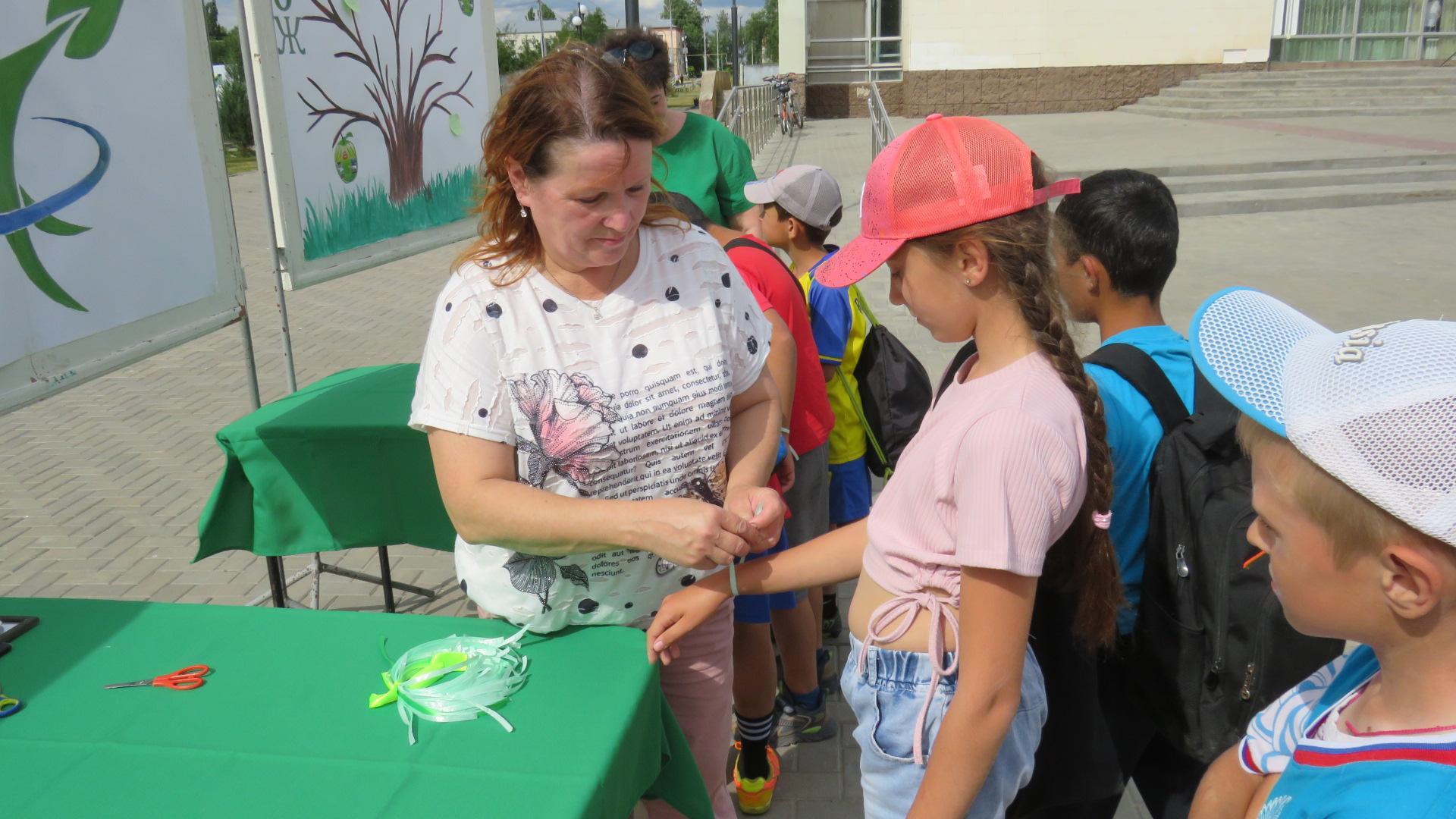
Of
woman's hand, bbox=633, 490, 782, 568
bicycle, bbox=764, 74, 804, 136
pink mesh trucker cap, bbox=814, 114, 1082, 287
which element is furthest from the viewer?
bicycle, bbox=764, 74, 804, 136

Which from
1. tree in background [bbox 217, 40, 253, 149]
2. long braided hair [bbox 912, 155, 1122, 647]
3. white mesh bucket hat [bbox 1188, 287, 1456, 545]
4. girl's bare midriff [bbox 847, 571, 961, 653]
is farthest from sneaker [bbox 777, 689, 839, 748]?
tree in background [bbox 217, 40, 253, 149]

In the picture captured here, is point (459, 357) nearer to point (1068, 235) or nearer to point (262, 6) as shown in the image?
point (1068, 235)

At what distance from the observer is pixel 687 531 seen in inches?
59.3

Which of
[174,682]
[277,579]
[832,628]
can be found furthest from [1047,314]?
[277,579]

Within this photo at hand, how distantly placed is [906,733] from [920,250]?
0.71m

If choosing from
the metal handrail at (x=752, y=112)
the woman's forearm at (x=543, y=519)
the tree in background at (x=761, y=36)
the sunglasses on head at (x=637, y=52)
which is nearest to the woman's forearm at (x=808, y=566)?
the woman's forearm at (x=543, y=519)

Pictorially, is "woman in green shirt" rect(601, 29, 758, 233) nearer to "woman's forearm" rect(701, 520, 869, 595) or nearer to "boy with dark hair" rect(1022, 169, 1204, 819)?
"boy with dark hair" rect(1022, 169, 1204, 819)

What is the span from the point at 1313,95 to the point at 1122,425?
20389 mm

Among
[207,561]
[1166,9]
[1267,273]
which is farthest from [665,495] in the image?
[1166,9]

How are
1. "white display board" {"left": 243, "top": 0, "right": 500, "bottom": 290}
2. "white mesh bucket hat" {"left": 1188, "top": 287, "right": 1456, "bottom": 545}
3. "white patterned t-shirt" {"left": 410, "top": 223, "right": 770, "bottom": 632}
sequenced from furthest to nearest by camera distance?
"white display board" {"left": 243, "top": 0, "right": 500, "bottom": 290} → "white patterned t-shirt" {"left": 410, "top": 223, "right": 770, "bottom": 632} → "white mesh bucket hat" {"left": 1188, "top": 287, "right": 1456, "bottom": 545}

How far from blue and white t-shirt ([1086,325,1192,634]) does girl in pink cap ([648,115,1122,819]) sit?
287 millimetres

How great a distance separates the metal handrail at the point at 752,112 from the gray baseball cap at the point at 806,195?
858 cm

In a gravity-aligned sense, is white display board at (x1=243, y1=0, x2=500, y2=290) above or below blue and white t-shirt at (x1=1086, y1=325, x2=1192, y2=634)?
above

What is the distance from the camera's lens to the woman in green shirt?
132 inches
